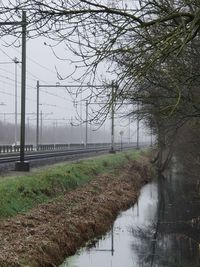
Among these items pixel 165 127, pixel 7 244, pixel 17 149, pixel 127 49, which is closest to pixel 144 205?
pixel 165 127

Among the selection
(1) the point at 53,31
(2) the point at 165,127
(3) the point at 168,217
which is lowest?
(3) the point at 168,217

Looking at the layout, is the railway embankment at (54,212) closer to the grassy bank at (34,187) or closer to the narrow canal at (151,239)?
the grassy bank at (34,187)

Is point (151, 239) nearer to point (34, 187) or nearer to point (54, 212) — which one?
point (54, 212)

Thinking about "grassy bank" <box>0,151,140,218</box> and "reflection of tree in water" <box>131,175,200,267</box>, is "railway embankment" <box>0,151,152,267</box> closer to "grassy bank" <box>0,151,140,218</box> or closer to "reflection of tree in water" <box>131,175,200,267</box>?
"grassy bank" <box>0,151,140,218</box>

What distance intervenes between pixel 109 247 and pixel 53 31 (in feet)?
31.8

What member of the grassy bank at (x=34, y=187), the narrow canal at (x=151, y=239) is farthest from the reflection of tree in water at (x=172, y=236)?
the grassy bank at (x=34, y=187)

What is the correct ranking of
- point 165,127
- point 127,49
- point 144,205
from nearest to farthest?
point 127,49, point 165,127, point 144,205

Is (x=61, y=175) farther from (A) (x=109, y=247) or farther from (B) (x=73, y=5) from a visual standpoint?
(B) (x=73, y=5)

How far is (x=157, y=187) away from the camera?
1492 inches

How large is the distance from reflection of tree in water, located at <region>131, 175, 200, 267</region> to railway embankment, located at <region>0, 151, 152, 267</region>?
1.59 m

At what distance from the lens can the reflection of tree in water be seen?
1523cm

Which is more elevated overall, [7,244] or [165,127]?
[165,127]

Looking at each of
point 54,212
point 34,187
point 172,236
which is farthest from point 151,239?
point 34,187

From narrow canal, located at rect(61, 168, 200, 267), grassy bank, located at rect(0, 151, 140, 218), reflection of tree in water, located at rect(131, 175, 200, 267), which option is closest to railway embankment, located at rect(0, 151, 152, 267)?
grassy bank, located at rect(0, 151, 140, 218)
